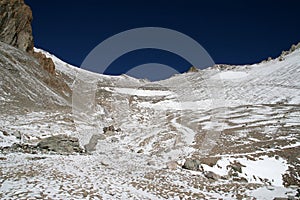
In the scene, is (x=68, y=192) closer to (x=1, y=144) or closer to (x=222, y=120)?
(x=1, y=144)

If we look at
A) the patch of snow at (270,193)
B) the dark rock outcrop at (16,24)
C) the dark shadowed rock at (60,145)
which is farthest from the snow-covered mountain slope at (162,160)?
the dark rock outcrop at (16,24)

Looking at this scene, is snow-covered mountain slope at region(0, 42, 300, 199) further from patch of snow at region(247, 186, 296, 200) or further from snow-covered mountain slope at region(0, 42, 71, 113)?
snow-covered mountain slope at region(0, 42, 71, 113)

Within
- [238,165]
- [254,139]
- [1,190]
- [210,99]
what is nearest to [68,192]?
[1,190]

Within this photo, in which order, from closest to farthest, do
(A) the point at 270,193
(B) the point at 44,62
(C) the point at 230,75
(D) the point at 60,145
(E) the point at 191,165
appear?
(A) the point at 270,193
(E) the point at 191,165
(D) the point at 60,145
(B) the point at 44,62
(C) the point at 230,75

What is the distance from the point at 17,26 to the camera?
73.1 metres

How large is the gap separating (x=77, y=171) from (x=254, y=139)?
24.3m

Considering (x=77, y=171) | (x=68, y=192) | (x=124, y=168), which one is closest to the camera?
(x=68, y=192)

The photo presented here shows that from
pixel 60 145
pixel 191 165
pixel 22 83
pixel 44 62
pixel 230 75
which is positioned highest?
pixel 230 75

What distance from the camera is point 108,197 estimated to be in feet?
40.2

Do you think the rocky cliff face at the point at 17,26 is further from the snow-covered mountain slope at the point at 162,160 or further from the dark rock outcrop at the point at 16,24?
the snow-covered mountain slope at the point at 162,160

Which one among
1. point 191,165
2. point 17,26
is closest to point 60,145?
point 191,165

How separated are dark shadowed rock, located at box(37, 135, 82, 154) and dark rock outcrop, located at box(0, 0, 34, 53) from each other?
55010mm

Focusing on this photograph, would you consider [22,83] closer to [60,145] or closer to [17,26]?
[17,26]

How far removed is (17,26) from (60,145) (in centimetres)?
6225
